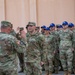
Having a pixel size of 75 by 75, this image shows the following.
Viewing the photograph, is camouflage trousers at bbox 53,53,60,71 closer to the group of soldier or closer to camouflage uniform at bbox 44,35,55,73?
the group of soldier

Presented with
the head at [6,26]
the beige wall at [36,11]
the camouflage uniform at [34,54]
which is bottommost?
the camouflage uniform at [34,54]

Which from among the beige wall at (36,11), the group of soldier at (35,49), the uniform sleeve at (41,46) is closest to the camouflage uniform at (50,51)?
the group of soldier at (35,49)

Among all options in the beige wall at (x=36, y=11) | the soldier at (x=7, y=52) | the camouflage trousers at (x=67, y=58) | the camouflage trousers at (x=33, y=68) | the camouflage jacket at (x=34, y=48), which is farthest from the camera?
the beige wall at (x=36, y=11)

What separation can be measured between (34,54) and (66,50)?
2840 mm

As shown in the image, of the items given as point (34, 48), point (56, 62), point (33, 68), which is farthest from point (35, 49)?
point (56, 62)

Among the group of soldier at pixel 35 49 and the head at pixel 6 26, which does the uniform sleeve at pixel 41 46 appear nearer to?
the group of soldier at pixel 35 49

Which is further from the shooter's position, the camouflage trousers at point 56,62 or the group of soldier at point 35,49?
the camouflage trousers at point 56,62

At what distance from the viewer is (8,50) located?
589 centimetres

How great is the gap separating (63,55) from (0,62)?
4730mm

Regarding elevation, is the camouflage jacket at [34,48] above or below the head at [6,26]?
A: below

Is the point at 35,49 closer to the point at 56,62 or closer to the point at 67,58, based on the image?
the point at 67,58

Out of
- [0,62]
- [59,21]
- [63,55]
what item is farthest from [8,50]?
[59,21]

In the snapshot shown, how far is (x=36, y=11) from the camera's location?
58.5 ft

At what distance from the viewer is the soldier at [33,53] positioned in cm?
760
